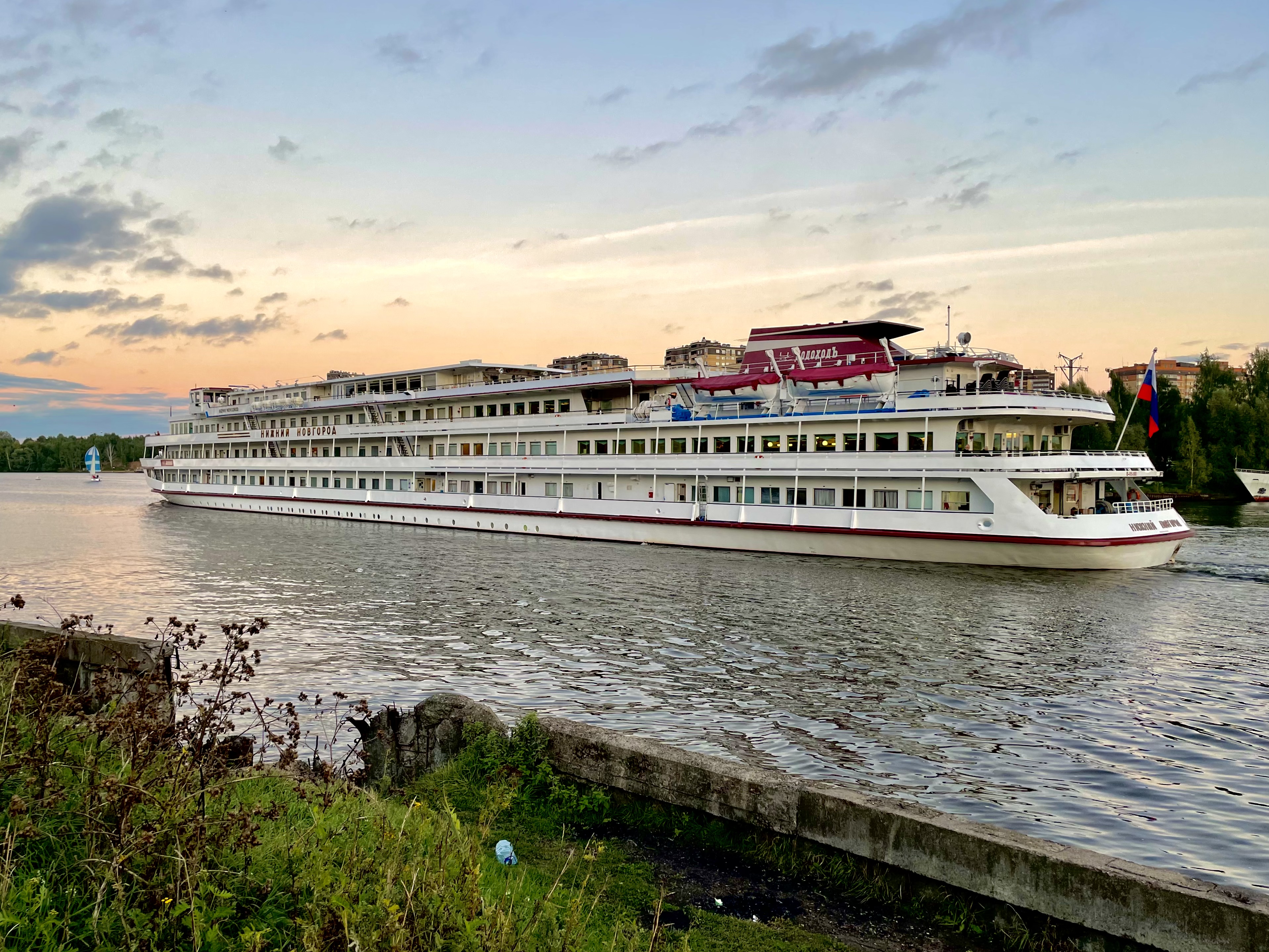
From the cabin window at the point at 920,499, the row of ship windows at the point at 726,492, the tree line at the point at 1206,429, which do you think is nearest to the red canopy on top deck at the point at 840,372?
the row of ship windows at the point at 726,492

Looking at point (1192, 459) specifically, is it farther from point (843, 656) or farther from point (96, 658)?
point (96, 658)

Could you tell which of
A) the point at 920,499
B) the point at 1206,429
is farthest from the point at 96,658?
the point at 1206,429

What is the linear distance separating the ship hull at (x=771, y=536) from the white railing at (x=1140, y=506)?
1103 mm

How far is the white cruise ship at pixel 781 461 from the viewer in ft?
105

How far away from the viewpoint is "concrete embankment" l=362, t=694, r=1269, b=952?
206 inches

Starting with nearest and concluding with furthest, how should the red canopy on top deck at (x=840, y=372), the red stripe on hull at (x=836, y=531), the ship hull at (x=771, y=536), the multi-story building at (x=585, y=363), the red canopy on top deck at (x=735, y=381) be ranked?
the red stripe on hull at (x=836, y=531), the ship hull at (x=771, y=536), the red canopy on top deck at (x=840, y=372), the red canopy on top deck at (x=735, y=381), the multi-story building at (x=585, y=363)

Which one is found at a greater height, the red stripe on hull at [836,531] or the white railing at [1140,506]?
the white railing at [1140,506]

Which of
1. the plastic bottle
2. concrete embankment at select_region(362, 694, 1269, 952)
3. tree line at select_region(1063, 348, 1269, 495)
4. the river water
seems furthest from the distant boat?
the plastic bottle

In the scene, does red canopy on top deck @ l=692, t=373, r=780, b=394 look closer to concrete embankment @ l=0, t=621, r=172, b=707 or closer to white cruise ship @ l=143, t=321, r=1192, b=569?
white cruise ship @ l=143, t=321, r=1192, b=569

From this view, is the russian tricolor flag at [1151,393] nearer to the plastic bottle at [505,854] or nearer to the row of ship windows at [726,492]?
the row of ship windows at [726,492]

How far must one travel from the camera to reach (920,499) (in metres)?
33.4

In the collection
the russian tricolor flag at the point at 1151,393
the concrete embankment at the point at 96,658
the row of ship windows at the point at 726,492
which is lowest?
the concrete embankment at the point at 96,658

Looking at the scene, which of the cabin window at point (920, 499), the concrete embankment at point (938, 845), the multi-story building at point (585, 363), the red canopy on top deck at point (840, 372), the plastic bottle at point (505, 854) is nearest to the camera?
the concrete embankment at point (938, 845)

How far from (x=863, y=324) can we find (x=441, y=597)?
21614 mm
